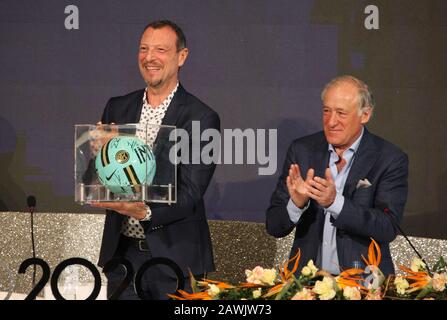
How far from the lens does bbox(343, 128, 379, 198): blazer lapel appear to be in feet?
14.7

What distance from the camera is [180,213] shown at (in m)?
4.51

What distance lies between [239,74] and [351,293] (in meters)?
2.95

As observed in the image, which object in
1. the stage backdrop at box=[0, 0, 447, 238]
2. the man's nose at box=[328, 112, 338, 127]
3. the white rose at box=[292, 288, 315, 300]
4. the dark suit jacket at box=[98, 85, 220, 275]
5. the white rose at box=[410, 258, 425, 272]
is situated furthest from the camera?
the stage backdrop at box=[0, 0, 447, 238]

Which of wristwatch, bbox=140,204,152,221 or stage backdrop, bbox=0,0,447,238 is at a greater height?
stage backdrop, bbox=0,0,447,238

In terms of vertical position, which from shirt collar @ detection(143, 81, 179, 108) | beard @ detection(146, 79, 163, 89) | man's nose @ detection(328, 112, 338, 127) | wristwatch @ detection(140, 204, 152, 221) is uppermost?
beard @ detection(146, 79, 163, 89)

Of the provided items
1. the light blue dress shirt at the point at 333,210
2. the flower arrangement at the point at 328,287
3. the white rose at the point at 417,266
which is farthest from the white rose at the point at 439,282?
the light blue dress shirt at the point at 333,210

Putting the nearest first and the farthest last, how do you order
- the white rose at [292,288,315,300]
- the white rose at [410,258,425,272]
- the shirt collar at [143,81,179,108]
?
the white rose at [292,288,315,300] < the white rose at [410,258,425,272] < the shirt collar at [143,81,179,108]

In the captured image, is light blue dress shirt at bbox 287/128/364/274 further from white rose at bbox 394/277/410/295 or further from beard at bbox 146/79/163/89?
white rose at bbox 394/277/410/295

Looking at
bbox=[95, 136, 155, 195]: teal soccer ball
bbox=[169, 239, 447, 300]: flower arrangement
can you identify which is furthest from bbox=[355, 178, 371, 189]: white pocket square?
bbox=[169, 239, 447, 300]: flower arrangement

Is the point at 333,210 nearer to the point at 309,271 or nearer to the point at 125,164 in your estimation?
the point at 125,164

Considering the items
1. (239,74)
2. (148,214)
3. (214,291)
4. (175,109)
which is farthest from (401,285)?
(239,74)

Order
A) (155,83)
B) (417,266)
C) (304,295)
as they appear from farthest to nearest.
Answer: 1. (155,83)
2. (417,266)
3. (304,295)

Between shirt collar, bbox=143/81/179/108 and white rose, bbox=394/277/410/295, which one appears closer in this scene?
white rose, bbox=394/277/410/295
